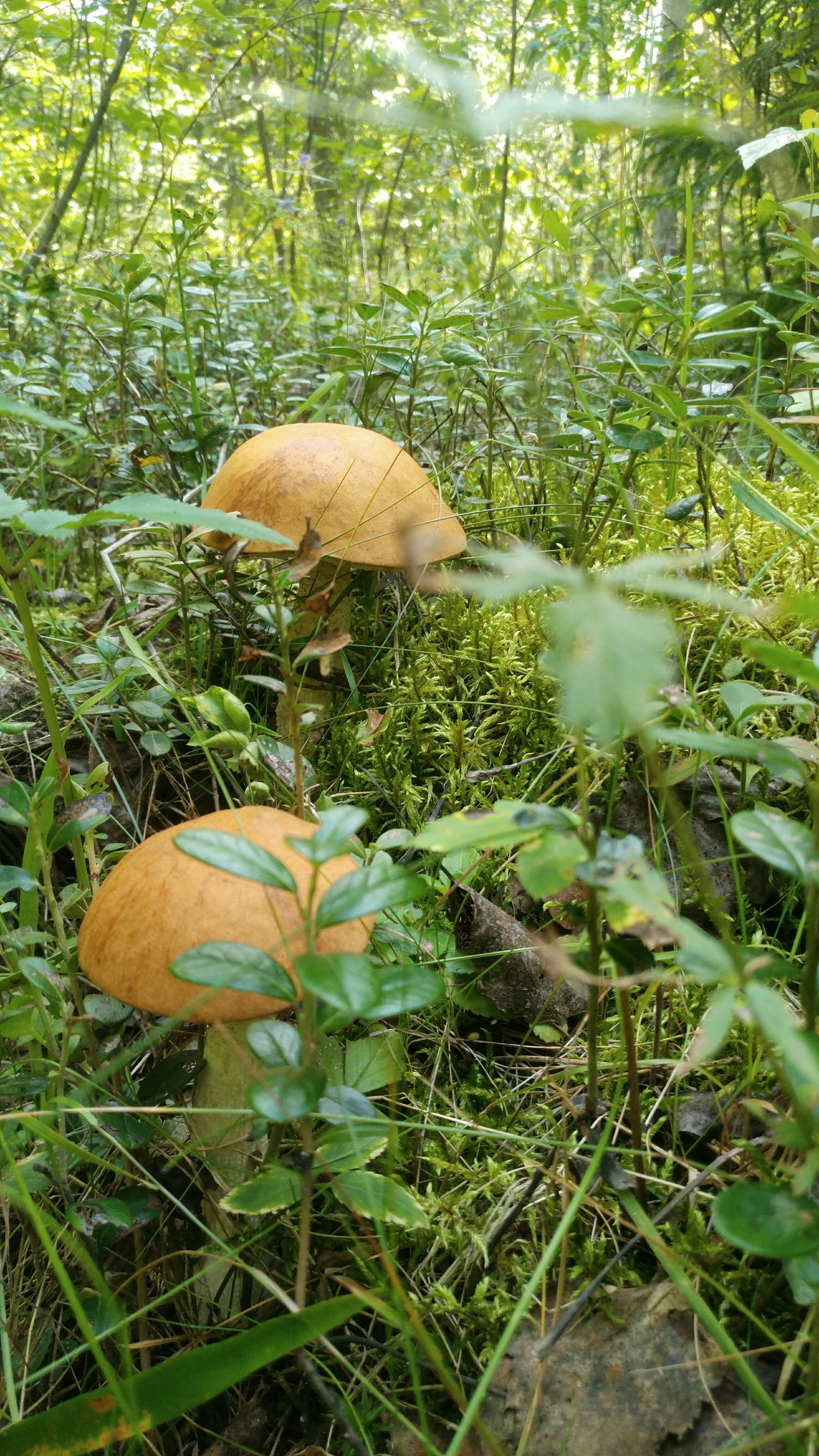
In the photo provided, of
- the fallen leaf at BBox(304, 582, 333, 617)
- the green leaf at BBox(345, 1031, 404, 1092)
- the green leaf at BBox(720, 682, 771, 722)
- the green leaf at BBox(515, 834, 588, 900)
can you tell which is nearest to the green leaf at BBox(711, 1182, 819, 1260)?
the green leaf at BBox(515, 834, 588, 900)

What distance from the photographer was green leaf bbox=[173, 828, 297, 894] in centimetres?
90

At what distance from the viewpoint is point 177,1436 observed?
1146 millimetres

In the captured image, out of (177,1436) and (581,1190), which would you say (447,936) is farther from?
(177,1436)

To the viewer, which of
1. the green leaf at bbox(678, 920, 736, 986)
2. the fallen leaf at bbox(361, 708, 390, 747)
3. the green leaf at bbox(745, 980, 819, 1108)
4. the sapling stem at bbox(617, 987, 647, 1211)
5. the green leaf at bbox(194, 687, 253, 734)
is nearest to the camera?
the green leaf at bbox(745, 980, 819, 1108)

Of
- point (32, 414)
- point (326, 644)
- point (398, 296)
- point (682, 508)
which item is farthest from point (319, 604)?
point (398, 296)

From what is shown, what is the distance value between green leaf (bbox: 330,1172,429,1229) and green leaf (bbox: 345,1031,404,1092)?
0.26 metres

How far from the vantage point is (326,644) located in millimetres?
1198

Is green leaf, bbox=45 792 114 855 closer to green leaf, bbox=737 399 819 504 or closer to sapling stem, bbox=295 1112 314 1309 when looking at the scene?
sapling stem, bbox=295 1112 314 1309

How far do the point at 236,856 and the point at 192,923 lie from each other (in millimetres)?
235

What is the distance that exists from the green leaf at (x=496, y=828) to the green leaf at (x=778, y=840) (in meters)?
0.18

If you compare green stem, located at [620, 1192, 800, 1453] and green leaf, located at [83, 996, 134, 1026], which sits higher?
green leaf, located at [83, 996, 134, 1026]

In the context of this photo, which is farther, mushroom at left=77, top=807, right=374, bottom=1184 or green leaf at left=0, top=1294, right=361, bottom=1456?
mushroom at left=77, top=807, right=374, bottom=1184

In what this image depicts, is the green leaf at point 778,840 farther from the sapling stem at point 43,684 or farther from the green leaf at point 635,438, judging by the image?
the green leaf at point 635,438

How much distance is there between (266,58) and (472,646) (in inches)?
263
